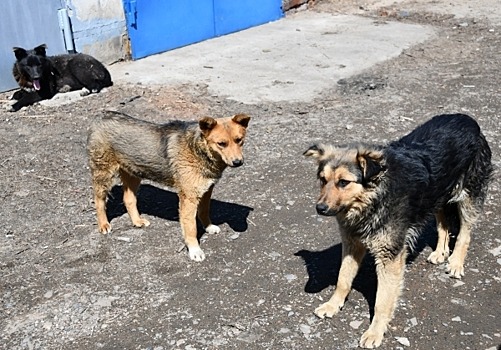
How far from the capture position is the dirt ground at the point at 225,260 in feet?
15.6

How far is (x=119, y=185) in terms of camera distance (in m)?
7.27

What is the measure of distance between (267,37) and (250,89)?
3678 mm

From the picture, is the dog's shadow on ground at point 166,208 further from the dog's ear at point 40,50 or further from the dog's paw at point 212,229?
the dog's ear at point 40,50

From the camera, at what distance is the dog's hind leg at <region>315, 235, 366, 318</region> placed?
4785 mm

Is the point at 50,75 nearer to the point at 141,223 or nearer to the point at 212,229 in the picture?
the point at 141,223

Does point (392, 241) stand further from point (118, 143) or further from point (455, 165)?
point (118, 143)

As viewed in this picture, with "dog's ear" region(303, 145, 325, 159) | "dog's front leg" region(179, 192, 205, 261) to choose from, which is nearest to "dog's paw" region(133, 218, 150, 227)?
"dog's front leg" region(179, 192, 205, 261)

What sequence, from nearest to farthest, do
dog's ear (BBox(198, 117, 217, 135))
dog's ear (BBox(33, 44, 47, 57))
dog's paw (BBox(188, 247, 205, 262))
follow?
dog's ear (BBox(198, 117, 217, 135)), dog's paw (BBox(188, 247, 205, 262)), dog's ear (BBox(33, 44, 47, 57))

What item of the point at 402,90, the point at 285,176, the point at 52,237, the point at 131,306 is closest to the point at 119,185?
the point at 52,237

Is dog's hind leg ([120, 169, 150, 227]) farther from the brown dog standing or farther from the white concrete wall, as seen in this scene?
the white concrete wall

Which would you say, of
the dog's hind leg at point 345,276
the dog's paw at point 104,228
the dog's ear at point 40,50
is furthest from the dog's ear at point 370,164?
the dog's ear at point 40,50

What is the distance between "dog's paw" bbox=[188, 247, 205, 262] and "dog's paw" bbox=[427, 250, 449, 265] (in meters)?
2.08

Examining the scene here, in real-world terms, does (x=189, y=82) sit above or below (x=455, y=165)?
below

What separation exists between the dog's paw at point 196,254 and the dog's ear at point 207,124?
1.09 meters
